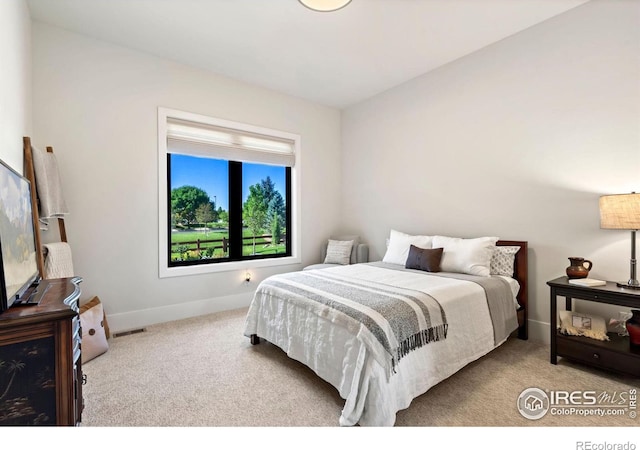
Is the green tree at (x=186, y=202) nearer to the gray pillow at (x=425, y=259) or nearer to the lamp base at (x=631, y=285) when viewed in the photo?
the gray pillow at (x=425, y=259)

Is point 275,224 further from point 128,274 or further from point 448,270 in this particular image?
point 448,270

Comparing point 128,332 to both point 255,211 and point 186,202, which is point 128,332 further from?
point 255,211

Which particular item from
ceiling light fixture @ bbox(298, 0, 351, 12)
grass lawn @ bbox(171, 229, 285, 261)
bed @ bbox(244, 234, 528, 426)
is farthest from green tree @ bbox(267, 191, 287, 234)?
ceiling light fixture @ bbox(298, 0, 351, 12)

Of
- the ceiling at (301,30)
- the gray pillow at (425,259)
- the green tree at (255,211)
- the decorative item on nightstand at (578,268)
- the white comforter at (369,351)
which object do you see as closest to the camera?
the white comforter at (369,351)

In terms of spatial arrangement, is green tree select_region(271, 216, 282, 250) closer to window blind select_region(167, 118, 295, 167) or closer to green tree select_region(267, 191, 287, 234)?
green tree select_region(267, 191, 287, 234)

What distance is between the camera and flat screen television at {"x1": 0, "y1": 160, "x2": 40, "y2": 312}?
1.17 meters

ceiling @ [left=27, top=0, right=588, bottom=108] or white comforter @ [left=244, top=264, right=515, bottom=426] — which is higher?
ceiling @ [left=27, top=0, right=588, bottom=108]

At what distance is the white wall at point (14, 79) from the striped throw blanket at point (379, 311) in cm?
199

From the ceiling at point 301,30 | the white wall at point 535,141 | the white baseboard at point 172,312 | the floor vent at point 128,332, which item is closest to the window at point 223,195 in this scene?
the white baseboard at point 172,312

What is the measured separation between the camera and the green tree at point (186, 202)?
3.63 metres

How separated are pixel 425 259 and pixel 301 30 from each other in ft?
8.12

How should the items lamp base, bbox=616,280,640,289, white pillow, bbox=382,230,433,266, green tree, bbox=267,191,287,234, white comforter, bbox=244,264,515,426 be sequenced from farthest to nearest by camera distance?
green tree, bbox=267,191,287,234 < white pillow, bbox=382,230,433,266 < lamp base, bbox=616,280,640,289 < white comforter, bbox=244,264,515,426

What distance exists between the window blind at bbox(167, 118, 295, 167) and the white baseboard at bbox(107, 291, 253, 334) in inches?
68.7

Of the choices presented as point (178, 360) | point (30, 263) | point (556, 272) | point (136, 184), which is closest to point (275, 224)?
point (136, 184)
